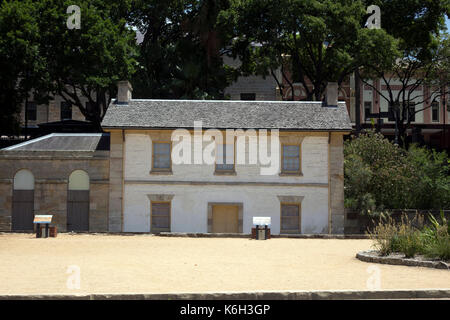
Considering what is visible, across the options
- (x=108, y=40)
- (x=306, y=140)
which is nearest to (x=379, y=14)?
(x=306, y=140)

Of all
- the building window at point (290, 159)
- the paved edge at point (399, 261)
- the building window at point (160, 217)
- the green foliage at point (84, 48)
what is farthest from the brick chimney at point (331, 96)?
the paved edge at point (399, 261)

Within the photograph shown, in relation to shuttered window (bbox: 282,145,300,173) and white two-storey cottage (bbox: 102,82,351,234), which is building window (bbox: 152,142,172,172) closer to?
white two-storey cottage (bbox: 102,82,351,234)

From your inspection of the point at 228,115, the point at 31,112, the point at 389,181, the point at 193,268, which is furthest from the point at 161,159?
the point at 31,112

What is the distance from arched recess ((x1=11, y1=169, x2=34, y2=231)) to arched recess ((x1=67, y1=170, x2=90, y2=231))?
1991 millimetres

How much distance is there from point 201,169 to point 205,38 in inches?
616

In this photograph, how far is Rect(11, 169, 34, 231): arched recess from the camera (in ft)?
104

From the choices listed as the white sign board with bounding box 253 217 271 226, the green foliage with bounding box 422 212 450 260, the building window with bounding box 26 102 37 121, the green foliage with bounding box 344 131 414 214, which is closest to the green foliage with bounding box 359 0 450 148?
the green foliage with bounding box 344 131 414 214

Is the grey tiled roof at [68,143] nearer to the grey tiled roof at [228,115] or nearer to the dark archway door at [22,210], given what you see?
the grey tiled roof at [228,115]

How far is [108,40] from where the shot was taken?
41469 mm

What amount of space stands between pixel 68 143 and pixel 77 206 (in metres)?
4.07

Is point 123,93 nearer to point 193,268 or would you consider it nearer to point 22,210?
point 22,210

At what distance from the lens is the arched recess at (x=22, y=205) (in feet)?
104

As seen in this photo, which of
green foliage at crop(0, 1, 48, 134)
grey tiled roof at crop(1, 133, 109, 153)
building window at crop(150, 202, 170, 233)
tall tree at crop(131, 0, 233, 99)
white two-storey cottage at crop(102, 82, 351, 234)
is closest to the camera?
white two-storey cottage at crop(102, 82, 351, 234)

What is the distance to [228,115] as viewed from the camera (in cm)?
3378
